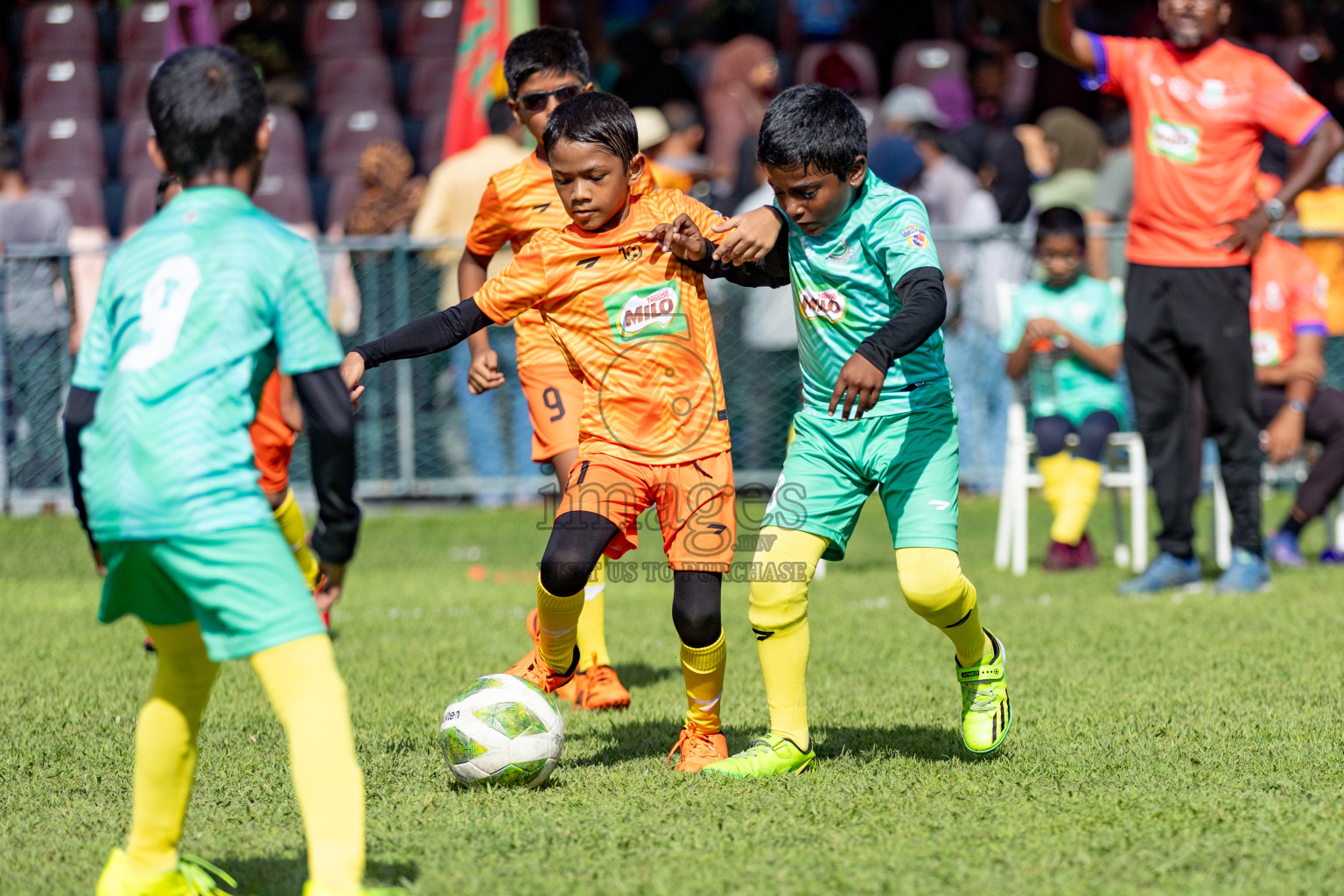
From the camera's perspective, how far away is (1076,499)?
8.40 meters

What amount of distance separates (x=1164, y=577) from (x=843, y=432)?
A: 3.92 meters

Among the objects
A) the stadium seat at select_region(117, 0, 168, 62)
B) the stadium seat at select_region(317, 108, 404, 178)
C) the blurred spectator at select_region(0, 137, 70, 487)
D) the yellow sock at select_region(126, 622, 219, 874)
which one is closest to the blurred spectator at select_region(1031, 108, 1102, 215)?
the stadium seat at select_region(317, 108, 404, 178)

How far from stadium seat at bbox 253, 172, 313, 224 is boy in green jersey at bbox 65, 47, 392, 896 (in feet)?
30.0

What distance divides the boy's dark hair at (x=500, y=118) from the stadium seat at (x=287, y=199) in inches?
119

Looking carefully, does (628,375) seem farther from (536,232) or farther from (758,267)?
(536,232)

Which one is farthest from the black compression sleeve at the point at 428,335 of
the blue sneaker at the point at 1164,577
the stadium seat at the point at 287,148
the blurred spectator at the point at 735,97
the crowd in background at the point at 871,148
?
the stadium seat at the point at 287,148

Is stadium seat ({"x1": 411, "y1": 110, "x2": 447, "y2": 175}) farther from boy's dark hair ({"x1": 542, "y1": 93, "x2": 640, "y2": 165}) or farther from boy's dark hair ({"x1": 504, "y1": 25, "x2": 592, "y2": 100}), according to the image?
boy's dark hair ({"x1": 542, "y1": 93, "x2": 640, "y2": 165})

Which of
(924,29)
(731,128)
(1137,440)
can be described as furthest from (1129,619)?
(924,29)

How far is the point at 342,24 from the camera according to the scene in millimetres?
14422

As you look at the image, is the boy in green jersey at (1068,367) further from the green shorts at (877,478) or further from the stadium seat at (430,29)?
the stadium seat at (430,29)

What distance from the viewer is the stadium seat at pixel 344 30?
14352 mm

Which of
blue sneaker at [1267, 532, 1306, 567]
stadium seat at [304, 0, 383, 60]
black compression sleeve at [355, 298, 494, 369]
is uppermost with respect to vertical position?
stadium seat at [304, 0, 383, 60]

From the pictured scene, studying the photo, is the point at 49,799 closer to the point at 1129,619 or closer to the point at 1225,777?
the point at 1225,777

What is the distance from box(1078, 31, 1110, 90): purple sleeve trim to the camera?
732cm
